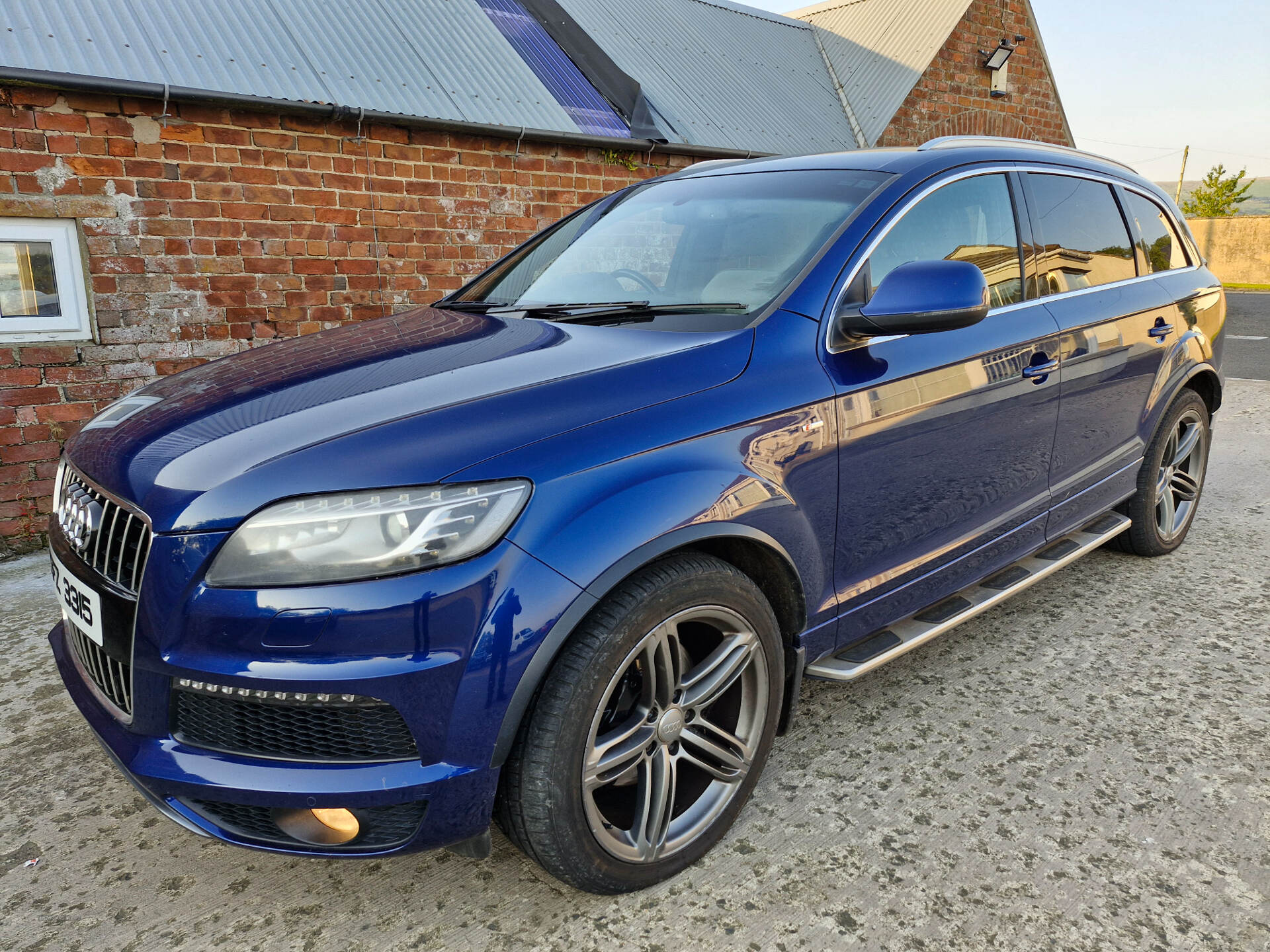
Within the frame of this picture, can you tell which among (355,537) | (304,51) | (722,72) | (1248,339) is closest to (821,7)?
(722,72)

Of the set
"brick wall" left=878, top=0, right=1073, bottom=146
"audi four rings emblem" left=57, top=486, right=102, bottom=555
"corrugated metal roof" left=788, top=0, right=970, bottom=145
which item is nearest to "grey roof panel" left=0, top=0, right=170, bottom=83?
"audi four rings emblem" left=57, top=486, right=102, bottom=555

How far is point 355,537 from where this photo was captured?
5.49 ft

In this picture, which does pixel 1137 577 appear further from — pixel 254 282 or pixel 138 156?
pixel 138 156

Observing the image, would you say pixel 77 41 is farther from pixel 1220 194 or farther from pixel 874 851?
pixel 1220 194

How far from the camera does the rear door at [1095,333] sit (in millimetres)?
3174

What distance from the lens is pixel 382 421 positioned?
1.82 meters

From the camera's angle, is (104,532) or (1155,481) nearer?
(104,532)

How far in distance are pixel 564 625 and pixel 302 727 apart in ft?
1.77

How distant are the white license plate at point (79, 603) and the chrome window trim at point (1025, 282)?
185cm

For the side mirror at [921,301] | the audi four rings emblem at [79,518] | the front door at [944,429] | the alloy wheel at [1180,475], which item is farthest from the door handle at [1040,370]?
the audi four rings emblem at [79,518]

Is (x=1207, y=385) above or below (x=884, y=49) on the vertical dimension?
below

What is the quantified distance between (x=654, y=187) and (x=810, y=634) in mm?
1826

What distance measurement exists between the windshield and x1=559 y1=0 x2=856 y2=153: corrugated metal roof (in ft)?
14.7

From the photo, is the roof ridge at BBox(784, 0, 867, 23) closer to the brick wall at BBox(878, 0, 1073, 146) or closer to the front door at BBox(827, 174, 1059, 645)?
the brick wall at BBox(878, 0, 1073, 146)
